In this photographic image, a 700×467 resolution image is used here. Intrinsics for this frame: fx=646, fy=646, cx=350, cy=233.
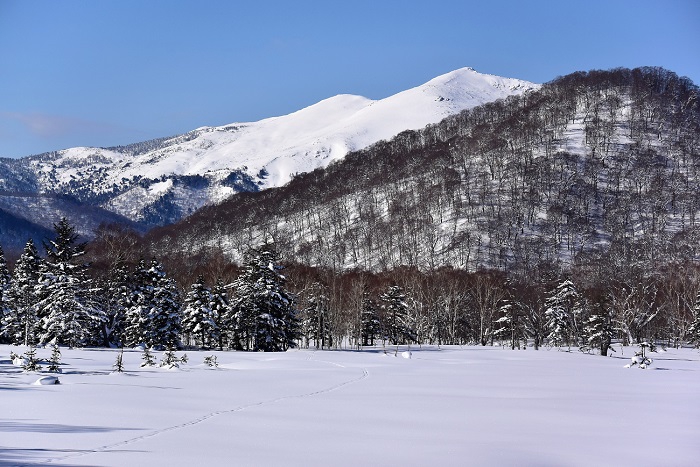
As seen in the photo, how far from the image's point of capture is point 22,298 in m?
55.2

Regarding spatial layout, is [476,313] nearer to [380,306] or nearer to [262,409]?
[380,306]

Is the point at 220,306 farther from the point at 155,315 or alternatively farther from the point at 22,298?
the point at 22,298

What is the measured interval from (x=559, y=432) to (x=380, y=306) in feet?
224

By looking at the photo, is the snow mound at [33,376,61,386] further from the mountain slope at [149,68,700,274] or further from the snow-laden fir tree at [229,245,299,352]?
the mountain slope at [149,68,700,274]

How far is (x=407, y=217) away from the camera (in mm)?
176750

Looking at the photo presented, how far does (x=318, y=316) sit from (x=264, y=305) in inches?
610

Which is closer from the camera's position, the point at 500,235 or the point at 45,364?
the point at 45,364

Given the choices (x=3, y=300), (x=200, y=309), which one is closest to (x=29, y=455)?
(x=200, y=309)

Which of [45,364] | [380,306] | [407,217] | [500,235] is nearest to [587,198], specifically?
[500,235]

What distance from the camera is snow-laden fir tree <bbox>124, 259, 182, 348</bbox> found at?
5369 centimetres

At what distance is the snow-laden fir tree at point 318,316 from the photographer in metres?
68.2

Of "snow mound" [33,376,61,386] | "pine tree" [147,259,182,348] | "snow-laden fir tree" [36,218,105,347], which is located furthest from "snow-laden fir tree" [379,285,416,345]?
"snow mound" [33,376,61,386]

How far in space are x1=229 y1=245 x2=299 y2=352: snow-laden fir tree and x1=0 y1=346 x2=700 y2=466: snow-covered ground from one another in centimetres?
2729

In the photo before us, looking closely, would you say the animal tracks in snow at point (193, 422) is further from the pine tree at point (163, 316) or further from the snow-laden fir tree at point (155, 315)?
the snow-laden fir tree at point (155, 315)
